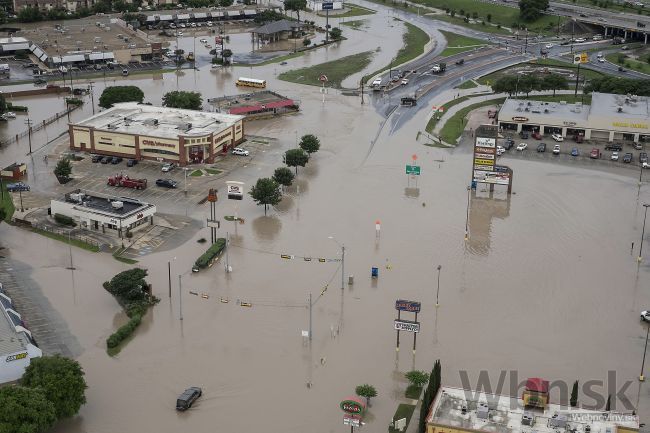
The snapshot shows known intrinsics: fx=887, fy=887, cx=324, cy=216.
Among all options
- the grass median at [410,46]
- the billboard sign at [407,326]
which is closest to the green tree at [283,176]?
the billboard sign at [407,326]

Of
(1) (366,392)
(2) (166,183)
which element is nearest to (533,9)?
(2) (166,183)

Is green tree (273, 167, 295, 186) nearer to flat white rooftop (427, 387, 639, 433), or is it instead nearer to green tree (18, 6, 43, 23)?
flat white rooftop (427, 387, 639, 433)

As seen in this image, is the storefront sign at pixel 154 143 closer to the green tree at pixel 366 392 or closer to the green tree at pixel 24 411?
the green tree at pixel 366 392

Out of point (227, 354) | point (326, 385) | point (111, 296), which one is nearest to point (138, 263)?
point (111, 296)

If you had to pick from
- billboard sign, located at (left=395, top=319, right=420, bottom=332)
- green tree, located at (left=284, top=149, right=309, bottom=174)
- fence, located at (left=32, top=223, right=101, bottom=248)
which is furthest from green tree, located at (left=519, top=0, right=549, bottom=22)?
billboard sign, located at (left=395, top=319, right=420, bottom=332)

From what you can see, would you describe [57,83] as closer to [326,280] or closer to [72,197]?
[72,197]
